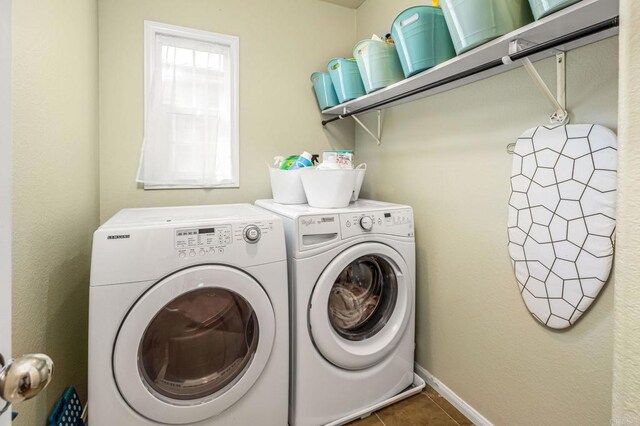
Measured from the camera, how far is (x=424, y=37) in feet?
4.11

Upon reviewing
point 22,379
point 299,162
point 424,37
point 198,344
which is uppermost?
point 424,37

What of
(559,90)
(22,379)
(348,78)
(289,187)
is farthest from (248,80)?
(22,379)

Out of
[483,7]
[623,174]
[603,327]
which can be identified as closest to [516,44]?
[483,7]

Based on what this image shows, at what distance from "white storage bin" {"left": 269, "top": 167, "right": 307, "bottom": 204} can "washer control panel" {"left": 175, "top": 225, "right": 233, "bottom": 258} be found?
2.03 ft

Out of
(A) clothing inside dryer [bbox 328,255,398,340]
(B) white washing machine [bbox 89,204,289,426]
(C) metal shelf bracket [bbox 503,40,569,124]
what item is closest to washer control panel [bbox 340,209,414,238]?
(A) clothing inside dryer [bbox 328,255,398,340]

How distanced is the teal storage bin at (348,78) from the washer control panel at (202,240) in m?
1.13

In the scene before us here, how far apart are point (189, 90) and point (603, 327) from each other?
2268mm

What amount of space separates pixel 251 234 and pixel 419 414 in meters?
1.24

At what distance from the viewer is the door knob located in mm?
403

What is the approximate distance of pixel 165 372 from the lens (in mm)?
1238

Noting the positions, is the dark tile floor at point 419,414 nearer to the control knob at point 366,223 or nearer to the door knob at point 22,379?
the control knob at point 366,223

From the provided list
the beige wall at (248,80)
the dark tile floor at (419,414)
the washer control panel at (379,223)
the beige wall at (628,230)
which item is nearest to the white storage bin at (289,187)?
the beige wall at (248,80)

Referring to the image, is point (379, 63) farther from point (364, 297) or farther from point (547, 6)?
point (364, 297)

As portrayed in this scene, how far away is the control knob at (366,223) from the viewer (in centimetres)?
150
